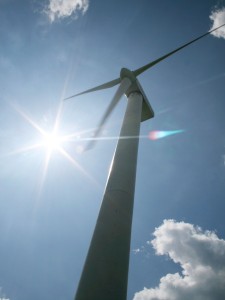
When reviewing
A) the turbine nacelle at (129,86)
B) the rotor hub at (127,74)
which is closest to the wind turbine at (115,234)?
the turbine nacelle at (129,86)

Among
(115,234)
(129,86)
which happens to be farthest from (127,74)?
(115,234)

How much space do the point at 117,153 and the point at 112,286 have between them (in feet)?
22.6

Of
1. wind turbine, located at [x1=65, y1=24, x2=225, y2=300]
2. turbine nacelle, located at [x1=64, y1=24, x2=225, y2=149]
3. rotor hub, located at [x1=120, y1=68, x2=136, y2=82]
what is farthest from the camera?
rotor hub, located at [x1=120, y1=68, x2=136, y2=82]

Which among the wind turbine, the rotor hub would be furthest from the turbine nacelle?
the wind turbine

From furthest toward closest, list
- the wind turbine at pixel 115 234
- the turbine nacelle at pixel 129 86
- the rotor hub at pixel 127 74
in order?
the rotor hub at pixel 127 74 → the turbine nacelle at pixel 129 86 → the wind turbine at pixel 115 234

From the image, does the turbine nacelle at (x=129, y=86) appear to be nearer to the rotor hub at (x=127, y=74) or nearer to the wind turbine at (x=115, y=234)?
the rotor hub at (x=127, y=74)

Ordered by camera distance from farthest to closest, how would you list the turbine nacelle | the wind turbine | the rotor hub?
the rotor hub, the turbine nacelle, the wind turbine

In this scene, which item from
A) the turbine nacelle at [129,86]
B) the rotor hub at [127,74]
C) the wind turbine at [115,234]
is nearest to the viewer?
the wind turbine at [115,234]

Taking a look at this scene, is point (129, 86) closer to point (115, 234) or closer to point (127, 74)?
point (127, 74)

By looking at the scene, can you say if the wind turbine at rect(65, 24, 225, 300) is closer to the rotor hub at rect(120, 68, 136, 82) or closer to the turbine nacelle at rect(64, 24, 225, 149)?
the turbine nacelle at rect(64, 24, 225, 149)

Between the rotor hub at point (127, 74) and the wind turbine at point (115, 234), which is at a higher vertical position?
the rotor hub at point (127, 74)

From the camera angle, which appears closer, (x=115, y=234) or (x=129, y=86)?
(x=115, y=234)

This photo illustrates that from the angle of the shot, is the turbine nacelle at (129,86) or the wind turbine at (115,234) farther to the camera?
the turbine nacelle at (129,86)

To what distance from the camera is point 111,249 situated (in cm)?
895
